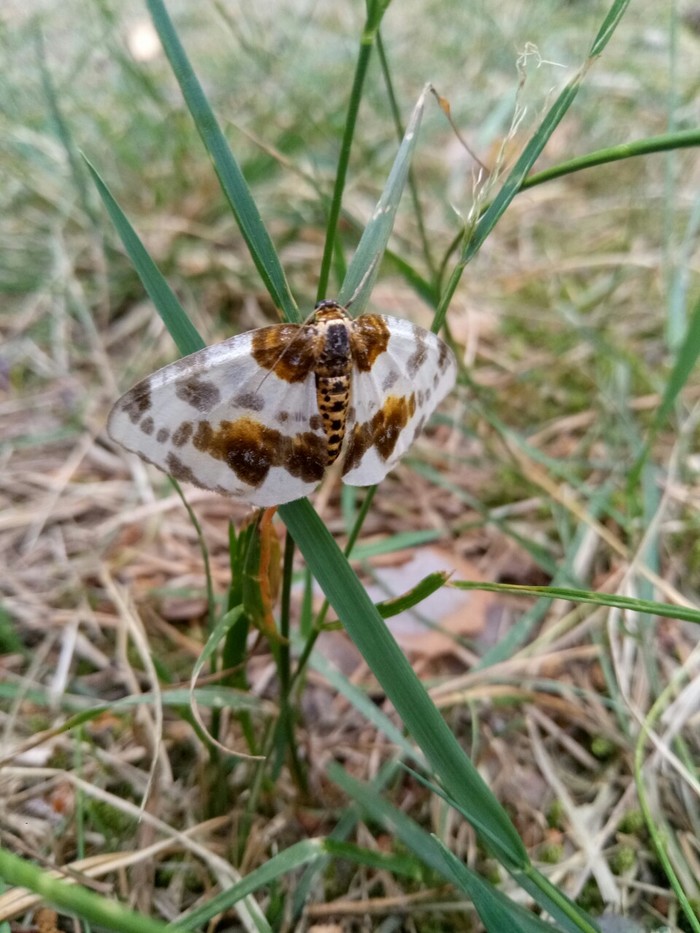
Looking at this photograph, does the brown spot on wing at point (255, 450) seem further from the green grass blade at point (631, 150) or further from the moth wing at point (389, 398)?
the green grass blade at point (631, 150)

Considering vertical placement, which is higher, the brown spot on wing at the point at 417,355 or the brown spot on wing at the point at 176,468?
the brown spot on wing at the point at 417,355

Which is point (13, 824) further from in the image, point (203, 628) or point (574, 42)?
point (574, 42)

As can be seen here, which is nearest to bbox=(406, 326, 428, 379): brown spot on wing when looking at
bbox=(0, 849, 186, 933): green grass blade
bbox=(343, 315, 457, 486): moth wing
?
bbox=(343, 315, 457, 486): moth wing

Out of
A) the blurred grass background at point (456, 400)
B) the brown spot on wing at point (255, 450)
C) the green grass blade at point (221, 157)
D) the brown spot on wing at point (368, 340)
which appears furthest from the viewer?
the blurred grass background at point (456, 400)

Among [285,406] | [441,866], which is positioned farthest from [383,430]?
[441,866]

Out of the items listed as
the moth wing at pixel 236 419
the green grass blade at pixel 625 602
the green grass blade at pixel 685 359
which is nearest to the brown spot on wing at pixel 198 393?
the moth wing at pixel 236 419

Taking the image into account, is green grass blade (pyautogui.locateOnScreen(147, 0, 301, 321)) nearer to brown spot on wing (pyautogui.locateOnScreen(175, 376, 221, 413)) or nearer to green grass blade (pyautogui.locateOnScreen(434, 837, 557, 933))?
brown spot on wing (pyautogui.locateOnScreen(175, 376, 221, 413))
